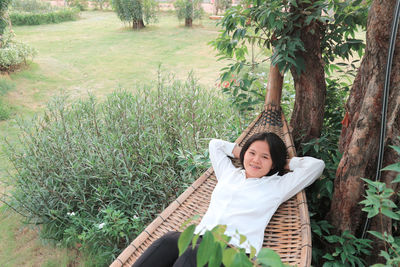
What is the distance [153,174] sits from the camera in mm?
2412

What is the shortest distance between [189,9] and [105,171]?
791cm

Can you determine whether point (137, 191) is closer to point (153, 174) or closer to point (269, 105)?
point (153, 174)

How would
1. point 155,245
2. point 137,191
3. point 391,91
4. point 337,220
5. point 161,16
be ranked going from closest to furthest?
point 391,91 < point 155,245 < point 337,220 < point 137,191 < point 161,16

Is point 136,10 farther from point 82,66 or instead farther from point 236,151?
point 236,151

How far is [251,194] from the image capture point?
1.51 m

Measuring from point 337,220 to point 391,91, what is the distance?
26.8 inches

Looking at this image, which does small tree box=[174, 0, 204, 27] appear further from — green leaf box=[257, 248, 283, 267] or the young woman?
green leaf box=[257, 248, 283, 267]

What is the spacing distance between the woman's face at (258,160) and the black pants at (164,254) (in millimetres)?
462

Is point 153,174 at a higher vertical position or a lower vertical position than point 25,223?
higher

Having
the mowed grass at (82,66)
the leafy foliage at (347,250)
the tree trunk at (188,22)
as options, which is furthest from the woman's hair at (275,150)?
the tree trunk at (188,22)

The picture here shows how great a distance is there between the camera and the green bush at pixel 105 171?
2.08m

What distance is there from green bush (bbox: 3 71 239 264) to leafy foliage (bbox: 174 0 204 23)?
689cm

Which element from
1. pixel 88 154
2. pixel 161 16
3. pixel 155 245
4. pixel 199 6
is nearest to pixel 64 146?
pixel 88 154

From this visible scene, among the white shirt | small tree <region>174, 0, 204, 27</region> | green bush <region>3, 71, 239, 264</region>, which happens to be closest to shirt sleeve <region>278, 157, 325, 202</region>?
the white shirt
